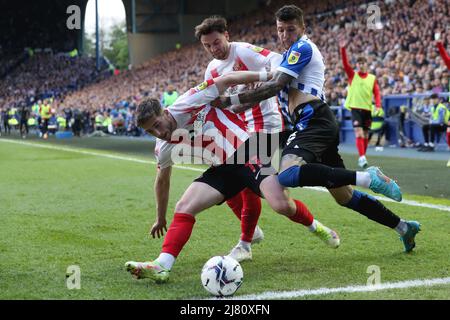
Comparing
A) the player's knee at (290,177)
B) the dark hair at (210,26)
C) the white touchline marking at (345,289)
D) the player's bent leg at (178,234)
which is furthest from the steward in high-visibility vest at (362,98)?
the white touchline marking at (345,289)

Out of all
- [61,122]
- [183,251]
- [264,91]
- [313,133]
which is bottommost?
[61,122]

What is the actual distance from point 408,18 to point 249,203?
2215 cm

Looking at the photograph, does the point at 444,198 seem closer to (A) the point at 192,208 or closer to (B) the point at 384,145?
(A) the point at 192,208

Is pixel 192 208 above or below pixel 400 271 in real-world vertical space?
above

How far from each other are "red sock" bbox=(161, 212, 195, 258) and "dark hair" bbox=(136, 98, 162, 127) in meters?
0.68

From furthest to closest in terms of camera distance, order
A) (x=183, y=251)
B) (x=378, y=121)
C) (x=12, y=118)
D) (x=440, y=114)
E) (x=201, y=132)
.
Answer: (x=12, y=118) < (x=378, y=121) < (x=440, y=114) < (x=183, y=251) < (x=201, y=132)

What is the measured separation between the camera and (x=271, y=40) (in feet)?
119

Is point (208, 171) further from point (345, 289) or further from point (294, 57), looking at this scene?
point (345, 289)

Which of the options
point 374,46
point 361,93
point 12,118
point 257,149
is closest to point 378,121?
point 361,93

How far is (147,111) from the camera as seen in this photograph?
4.61 metres

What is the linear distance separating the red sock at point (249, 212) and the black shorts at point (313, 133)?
47 centimetres

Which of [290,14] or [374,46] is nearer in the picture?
[290,14]

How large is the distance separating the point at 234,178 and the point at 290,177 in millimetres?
388
